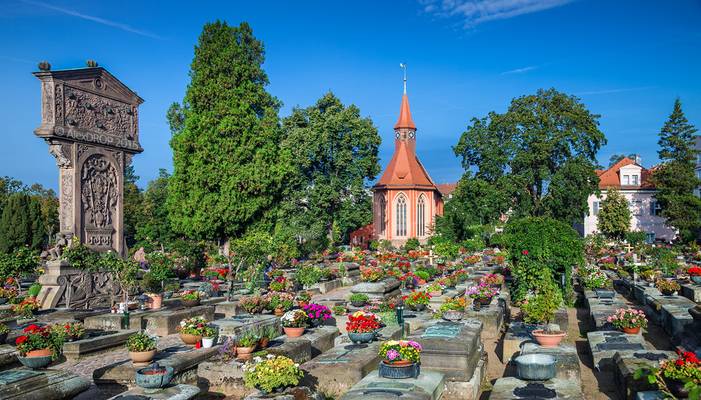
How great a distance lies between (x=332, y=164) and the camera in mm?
48844

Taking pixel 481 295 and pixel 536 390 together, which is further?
pixel 481 295

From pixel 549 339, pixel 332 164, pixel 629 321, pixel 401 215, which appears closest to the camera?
pixel 549 339

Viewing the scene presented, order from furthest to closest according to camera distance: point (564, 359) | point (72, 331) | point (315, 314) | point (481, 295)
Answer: point (481, 295) → point (315, 314) → point (72, 331) → point (564, 359)

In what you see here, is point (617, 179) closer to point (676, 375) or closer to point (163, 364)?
point (676, 375)

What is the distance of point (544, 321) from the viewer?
14.4m

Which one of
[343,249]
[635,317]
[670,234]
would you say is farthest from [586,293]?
[670,234]

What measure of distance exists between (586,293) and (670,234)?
4904 cm

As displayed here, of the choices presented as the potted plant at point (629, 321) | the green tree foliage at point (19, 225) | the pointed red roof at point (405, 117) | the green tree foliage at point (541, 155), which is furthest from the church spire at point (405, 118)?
the potted plant at point (629, 321)

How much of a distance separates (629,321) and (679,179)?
48.3 m

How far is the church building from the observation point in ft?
209

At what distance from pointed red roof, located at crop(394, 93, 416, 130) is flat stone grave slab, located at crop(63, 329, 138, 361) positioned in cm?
5751

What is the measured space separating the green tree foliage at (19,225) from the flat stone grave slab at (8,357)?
37.2 metres

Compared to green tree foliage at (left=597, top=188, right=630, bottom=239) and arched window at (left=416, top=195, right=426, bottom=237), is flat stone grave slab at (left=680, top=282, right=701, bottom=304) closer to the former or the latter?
green tree foliage at (left=597, top=188, right=630, bottom=239)

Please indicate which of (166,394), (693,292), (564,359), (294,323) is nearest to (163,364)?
(166,394)
